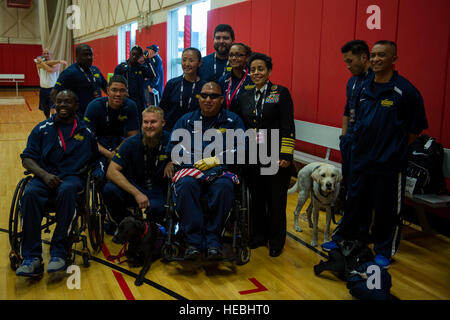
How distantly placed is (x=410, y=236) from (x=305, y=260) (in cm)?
109

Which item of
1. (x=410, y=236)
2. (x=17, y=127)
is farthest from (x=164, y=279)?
(x=17, y=127)

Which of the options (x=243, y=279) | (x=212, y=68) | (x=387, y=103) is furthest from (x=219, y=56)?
→ (x=243, y=279)

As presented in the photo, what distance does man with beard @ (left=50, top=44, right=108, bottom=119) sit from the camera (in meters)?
4.45

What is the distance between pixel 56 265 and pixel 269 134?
1693mm

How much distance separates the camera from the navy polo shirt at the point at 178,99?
3646 millimetres

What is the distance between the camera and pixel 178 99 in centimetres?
366

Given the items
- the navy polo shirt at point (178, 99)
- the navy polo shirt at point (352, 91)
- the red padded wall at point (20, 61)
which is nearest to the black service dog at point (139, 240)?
the navy polo shirt at point (178, 99)

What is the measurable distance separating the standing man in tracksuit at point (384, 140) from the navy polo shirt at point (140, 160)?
1.40 metres

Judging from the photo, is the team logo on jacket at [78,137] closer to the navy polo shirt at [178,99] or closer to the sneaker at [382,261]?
the navy polo shirt at [178,99]

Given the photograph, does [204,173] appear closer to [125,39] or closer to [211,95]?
[211,95]

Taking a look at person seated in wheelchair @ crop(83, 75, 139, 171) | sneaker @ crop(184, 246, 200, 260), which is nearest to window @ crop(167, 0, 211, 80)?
person seated in wheelchair @ crop(83, 75, 139, 171)

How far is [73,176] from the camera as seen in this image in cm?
299

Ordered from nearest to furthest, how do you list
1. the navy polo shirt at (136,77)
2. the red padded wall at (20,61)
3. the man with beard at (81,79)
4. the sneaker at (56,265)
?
the sneaker at (56,265)
the man with beard at (81,79)
the navy polo shirt at (136,77)
the red padded wall at (20,61)
